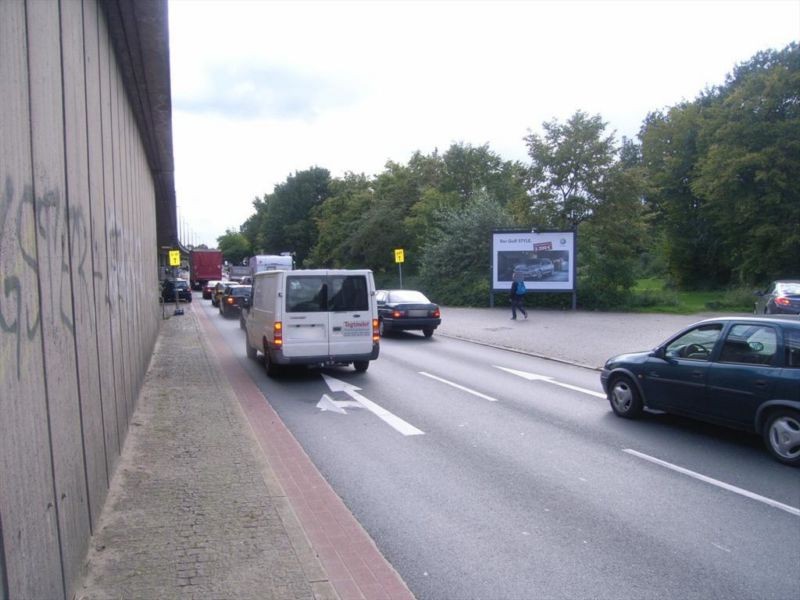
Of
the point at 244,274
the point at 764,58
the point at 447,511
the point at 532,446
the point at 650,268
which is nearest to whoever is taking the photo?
the point at 447,511

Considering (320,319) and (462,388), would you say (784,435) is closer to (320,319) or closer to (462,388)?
(462,388)

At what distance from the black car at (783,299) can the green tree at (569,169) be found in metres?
13.6

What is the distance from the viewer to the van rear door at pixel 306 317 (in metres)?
12.9

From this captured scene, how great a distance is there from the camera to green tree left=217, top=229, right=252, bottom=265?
13325 centimetres

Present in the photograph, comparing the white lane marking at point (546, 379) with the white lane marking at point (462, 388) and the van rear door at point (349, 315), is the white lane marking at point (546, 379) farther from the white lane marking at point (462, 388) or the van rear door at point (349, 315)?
the van rear door at point (349, 315)

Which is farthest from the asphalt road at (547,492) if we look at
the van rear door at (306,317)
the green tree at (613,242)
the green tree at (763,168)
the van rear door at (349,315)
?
the green tree at (763,168)

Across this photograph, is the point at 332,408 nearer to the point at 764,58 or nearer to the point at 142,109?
the point at 142,109

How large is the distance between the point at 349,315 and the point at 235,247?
13403cm

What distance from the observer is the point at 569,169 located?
32.5m

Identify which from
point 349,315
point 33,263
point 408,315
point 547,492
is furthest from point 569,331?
point 33,263

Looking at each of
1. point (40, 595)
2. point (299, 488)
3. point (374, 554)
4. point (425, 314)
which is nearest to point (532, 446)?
point (299, 488)

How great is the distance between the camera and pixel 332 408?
1054 cm

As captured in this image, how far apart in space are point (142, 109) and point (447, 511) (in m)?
9.89

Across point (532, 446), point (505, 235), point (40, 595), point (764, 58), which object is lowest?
point (532, 446)
